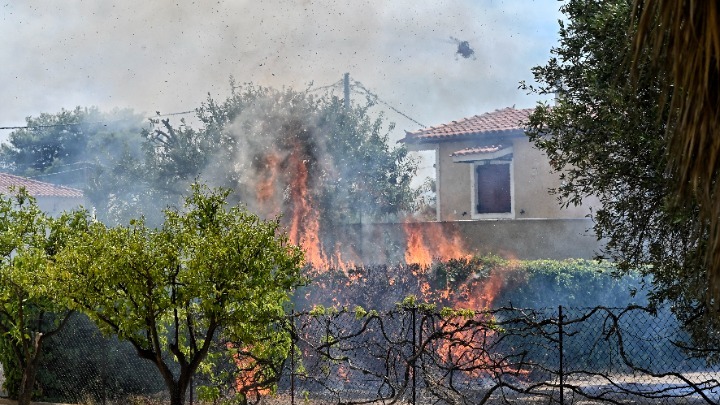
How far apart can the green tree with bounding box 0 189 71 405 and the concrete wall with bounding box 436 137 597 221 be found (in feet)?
50.9

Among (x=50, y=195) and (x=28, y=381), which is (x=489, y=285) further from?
(x=50, y=195)

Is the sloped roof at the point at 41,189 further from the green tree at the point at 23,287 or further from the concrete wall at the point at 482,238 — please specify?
the green tree at the point at 23,287

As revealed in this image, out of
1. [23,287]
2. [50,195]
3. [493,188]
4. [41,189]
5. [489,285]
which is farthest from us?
[41,189]

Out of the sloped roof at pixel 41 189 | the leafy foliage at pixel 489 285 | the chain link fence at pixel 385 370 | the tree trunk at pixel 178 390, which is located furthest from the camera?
the sloped roof at pixel 41 189

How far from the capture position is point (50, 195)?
138 ft

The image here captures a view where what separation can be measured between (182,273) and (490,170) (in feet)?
60.3

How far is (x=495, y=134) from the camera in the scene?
2648 cm

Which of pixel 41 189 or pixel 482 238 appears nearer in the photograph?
pixel 482 238

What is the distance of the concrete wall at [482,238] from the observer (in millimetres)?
23344

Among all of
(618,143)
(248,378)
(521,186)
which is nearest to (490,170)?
(521,186)

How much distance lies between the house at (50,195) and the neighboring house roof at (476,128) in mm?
20483

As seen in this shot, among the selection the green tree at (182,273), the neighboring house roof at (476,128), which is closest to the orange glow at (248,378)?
the green tree at (182,273)

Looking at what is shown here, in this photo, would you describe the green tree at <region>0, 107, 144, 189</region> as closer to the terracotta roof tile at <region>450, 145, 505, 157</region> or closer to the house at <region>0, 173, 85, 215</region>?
the house at <region>0, 173, 85, 215</region>

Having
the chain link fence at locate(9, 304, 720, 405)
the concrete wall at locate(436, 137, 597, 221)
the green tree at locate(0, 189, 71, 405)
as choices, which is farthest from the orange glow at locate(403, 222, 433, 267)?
the green tree at locate(0, 189, 71, 405)
